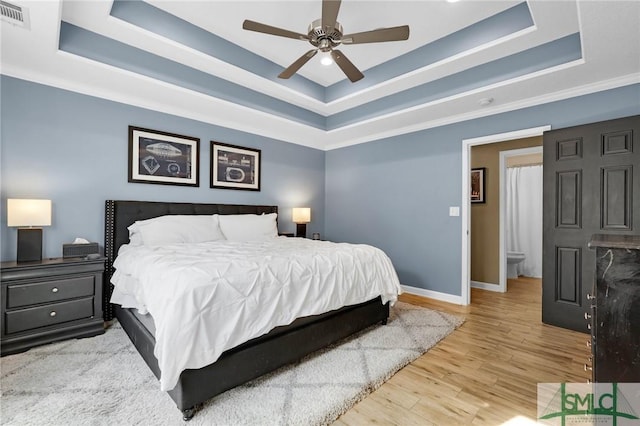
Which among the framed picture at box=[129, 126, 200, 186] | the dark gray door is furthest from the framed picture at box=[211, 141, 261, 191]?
the dark gray door

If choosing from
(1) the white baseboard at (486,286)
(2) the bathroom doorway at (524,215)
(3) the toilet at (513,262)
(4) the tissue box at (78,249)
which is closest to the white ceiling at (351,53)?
(4) the tissue box at (78,249)

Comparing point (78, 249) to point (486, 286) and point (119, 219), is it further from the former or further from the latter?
point (486, 286)

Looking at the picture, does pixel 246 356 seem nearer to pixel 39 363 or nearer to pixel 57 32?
pixel 39 363

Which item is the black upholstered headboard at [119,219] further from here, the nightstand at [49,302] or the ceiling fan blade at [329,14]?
the ceiling fan blade at [329,14]

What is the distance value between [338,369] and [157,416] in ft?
3.79

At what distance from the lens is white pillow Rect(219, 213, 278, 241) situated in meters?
3.56

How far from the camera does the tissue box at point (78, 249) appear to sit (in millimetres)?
2719

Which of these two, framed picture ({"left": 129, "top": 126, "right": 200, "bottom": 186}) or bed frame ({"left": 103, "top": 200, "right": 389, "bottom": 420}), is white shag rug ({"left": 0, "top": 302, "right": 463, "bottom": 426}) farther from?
framed picture ({"left": 129, "top": 126, "right": 200, "bottom": 186})

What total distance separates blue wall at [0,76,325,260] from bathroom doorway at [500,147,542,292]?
5813 mm

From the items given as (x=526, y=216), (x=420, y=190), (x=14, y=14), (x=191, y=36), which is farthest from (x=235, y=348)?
(x=526, y=216)

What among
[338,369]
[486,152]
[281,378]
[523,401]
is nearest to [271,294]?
[281,378]

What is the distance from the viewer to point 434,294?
4031 mm

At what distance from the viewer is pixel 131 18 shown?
8.40ft

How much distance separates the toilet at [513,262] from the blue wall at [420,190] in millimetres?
2149
